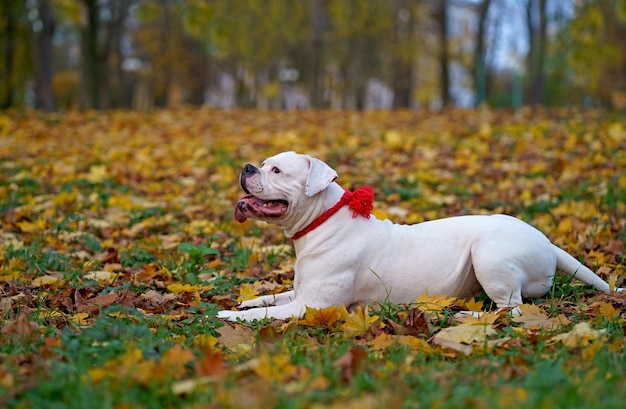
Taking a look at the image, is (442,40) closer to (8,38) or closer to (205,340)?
(8,38)

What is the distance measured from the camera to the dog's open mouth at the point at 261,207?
13.7ft

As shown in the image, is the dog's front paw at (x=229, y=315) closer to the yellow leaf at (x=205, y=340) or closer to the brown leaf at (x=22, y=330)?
the yellow leaf at (x=205, y=340)

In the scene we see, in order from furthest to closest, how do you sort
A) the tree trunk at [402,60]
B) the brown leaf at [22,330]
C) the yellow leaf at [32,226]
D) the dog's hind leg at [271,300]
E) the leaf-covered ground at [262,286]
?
1. the tree trunk at [402,60]
2. the yellow leaf at [32,226]
3. the dog's hind leg at [271,300]
4. the brown leaf at [22,330]
5. the leaf-covered ground at [262,286]

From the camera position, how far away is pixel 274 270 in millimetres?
5445

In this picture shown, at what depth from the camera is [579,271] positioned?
4523 millimetres

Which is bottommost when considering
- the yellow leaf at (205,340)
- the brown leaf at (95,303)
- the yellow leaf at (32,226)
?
the yellow leaf at (205,340)

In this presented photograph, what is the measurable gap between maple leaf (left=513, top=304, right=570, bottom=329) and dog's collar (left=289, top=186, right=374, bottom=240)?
1035 millimetres

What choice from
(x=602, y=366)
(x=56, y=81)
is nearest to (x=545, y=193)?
(x=602, y=366)

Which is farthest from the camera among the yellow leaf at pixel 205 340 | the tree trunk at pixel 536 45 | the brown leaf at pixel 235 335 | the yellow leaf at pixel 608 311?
the tree trunk at pixel 536 45

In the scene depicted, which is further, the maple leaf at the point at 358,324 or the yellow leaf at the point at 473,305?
the yellow leaf at the point at 473,305

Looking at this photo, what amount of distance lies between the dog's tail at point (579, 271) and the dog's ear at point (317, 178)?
1.52m

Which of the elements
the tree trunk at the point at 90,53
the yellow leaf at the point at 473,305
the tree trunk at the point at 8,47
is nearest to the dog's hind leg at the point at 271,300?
the yellow leaf at the point at 473,305

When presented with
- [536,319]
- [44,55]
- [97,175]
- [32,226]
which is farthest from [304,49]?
[536,319]

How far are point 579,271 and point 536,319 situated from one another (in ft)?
2.54
